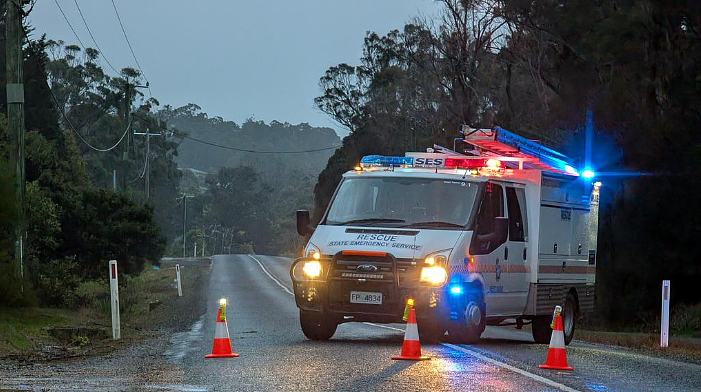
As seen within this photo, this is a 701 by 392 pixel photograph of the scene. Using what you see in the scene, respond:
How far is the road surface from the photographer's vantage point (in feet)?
34.3

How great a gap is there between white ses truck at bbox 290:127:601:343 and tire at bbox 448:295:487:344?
16 mm

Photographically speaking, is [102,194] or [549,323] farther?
[102,194]

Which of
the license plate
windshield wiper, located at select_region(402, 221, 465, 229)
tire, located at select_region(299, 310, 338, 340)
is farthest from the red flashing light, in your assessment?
tire, located at select_region(299, 310, 338, 340)

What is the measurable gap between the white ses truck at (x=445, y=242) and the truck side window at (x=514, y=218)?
14mm

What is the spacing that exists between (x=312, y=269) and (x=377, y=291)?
987mm

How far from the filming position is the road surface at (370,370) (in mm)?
10453

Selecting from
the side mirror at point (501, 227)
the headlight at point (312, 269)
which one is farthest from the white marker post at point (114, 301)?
the side mirror at point (501, 227)

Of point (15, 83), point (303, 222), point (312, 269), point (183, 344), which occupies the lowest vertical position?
point (183, 344)

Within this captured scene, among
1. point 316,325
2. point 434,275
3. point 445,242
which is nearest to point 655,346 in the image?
point 445,242

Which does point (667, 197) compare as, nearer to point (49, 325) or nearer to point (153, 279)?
point (49, 325)

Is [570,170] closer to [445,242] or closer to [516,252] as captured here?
[516,252]

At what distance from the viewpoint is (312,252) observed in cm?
1497

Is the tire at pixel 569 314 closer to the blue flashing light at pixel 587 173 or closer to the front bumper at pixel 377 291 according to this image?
the blue flashing light at pixel 587 173

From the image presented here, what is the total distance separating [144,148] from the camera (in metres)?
103
